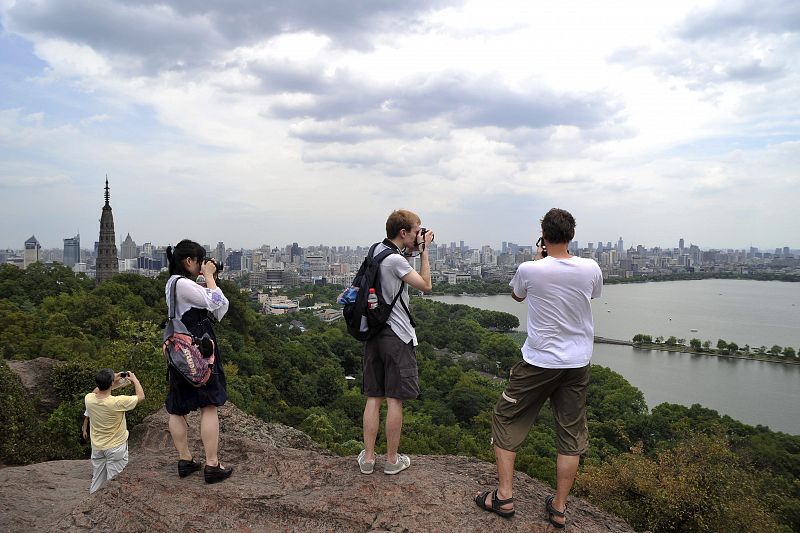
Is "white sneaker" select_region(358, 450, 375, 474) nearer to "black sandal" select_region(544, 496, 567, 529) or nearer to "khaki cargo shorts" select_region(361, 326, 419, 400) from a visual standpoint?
"khaki cargo shorts" select_region(361, 326, 419, 400)

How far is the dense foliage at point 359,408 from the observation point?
15.1ft

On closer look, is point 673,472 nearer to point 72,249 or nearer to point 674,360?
point 674,360

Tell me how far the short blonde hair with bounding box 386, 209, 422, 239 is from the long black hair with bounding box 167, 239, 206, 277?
0.81 meters

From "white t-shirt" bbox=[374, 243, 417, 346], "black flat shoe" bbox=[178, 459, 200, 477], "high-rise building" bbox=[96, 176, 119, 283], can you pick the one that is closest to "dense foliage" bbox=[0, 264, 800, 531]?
"black flat shoe" bbox=[178, 459, 200, 477]

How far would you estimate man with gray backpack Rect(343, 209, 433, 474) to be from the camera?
208 cm

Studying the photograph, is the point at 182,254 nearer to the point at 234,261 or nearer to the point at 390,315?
the point at 390,315

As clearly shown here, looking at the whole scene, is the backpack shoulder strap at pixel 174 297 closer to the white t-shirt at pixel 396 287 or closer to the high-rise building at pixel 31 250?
the white t-shirt at pixel 396 287

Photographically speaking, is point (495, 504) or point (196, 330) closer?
point (495, 504)

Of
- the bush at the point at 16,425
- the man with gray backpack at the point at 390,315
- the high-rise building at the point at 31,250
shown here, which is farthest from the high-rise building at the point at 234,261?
the man with gray backpack at the point at 390,315

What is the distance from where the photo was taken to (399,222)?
2139 millimetres

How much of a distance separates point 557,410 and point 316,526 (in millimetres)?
1041

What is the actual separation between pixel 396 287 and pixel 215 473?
1138 millimetres

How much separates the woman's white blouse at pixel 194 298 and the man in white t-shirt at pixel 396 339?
0.68m

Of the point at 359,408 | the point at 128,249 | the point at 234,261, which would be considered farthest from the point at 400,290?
the point at 234,261
